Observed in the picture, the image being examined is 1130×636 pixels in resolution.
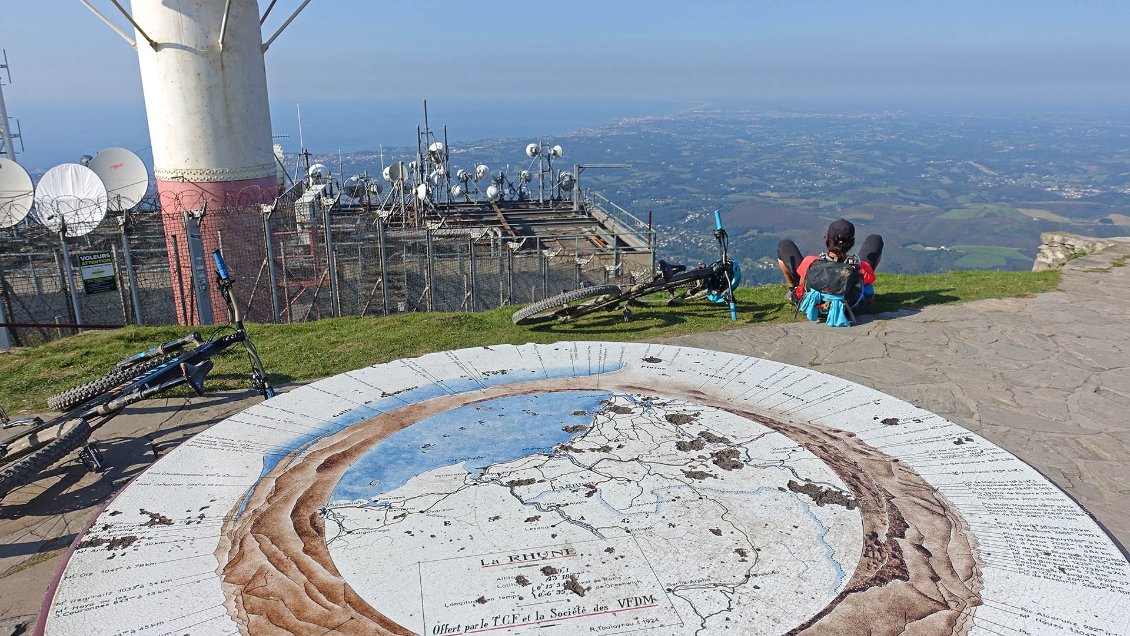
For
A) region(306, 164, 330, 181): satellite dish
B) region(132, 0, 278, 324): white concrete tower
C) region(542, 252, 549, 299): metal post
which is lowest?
region(542, 252, 549, 299): metal post


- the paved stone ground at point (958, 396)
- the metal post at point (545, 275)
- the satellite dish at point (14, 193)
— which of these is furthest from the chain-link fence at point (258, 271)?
the paved stone ground at point (958, 396)

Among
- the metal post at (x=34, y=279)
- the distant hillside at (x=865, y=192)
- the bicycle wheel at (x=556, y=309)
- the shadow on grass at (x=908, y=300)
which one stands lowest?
the distant hillside at (x=865, y=192)

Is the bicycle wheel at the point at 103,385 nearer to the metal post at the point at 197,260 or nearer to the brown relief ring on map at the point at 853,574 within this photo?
the brown relief ring on map at the point at 853,574

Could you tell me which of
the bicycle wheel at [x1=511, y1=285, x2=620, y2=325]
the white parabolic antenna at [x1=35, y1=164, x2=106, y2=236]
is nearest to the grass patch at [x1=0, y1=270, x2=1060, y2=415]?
the bicycle wheel at [x1=511, y1=285, x2=620, y2=325]

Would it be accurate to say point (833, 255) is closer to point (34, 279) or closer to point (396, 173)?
point (34, 279)

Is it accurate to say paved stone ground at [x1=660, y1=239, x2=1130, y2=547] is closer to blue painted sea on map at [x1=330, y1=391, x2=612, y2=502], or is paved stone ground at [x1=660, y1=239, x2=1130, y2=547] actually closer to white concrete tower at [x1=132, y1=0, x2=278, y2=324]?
blue painted sea on map at [x1=330, y1=391, x2=612, y2=502]

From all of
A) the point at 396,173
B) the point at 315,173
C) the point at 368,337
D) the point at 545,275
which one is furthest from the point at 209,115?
the point at 315,173

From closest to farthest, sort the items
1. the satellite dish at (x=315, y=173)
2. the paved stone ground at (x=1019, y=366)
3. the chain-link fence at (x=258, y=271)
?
the paved stone ground at (x=1019, y=366) → the chain-link fence at (x=258, y=271) → the satellite dish at (x=315, y=173)
